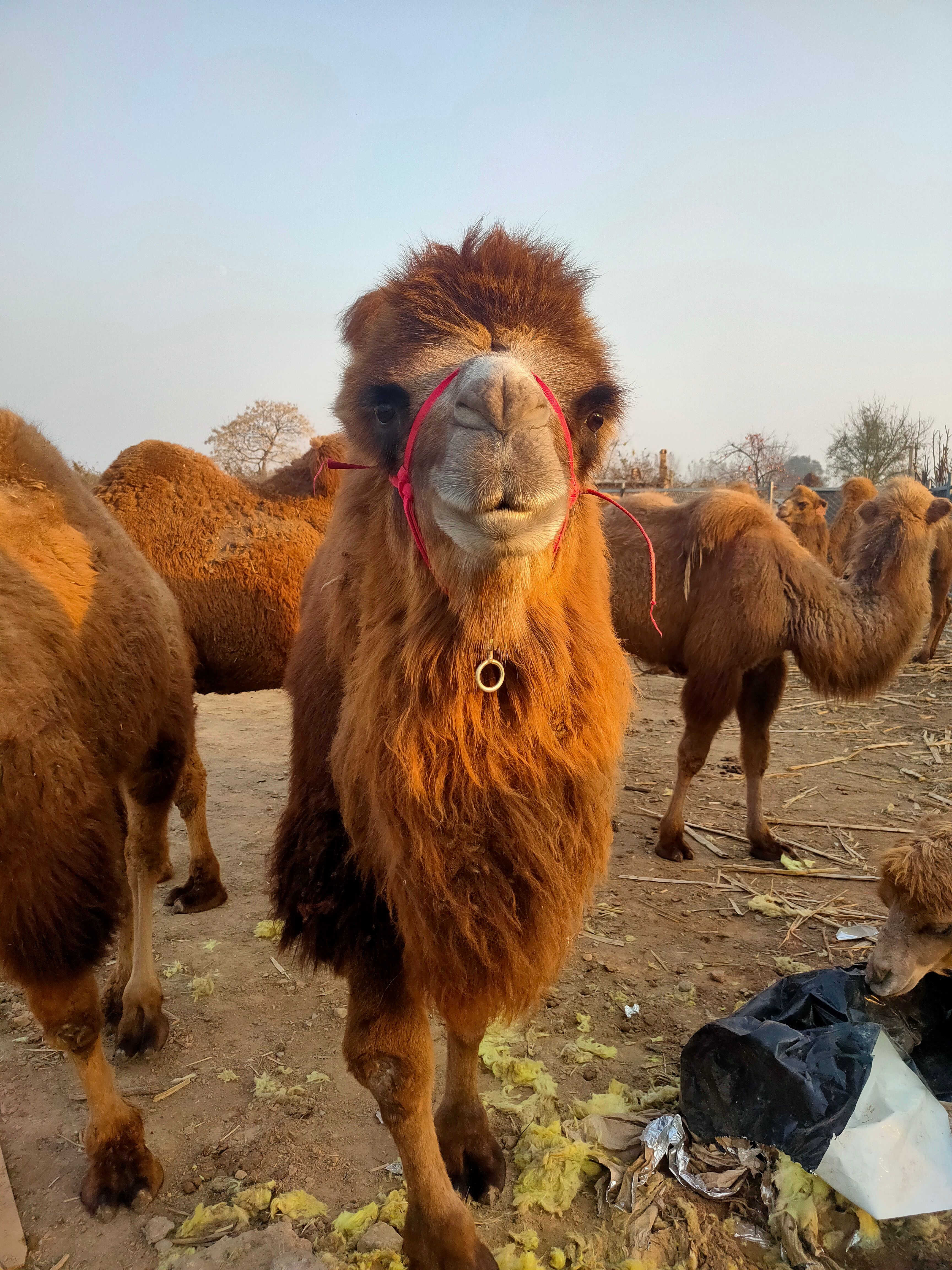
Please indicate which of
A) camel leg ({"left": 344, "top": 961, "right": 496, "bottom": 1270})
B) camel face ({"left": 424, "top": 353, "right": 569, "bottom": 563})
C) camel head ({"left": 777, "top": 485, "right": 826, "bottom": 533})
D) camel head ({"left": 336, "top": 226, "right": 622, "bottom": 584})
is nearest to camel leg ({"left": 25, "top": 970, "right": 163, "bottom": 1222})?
camel leg ({"left": 344, "top": 961, "right": 496, "bottom": 1270})

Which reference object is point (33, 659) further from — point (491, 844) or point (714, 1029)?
point (714, 1029)

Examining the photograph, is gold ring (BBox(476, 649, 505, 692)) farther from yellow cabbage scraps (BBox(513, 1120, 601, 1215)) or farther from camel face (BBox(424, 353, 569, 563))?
yellow cabbage scraps (BBox(513, 1120, 601, 1215))

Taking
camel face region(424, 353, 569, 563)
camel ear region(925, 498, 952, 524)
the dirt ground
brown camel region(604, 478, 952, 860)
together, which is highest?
camel ear region(925, 498, 952, 524)

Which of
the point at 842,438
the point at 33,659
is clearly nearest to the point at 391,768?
the point at 33,659

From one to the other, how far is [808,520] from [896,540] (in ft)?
25.0

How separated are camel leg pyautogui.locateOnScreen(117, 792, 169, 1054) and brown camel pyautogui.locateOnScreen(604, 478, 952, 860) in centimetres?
280

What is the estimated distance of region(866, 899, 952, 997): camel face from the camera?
2.24 meters

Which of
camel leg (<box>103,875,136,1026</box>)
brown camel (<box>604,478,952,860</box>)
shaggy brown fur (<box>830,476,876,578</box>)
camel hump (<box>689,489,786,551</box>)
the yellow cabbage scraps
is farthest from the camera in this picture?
shaggy brown fur (<box>830,476,876,578</box>)

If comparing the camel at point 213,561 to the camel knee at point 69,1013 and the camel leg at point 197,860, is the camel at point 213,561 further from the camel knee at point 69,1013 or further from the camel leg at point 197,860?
the camel knee at point 69,1013

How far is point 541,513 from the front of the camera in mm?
1408

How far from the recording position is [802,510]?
11.6 meters

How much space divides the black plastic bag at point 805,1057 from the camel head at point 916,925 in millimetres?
96

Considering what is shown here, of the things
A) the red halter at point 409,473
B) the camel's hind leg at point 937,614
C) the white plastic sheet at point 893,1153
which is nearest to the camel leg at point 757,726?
the white plastic sheet at point 893,1153

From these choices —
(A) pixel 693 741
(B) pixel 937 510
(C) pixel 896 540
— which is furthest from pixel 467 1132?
(B) pixel 937 510
